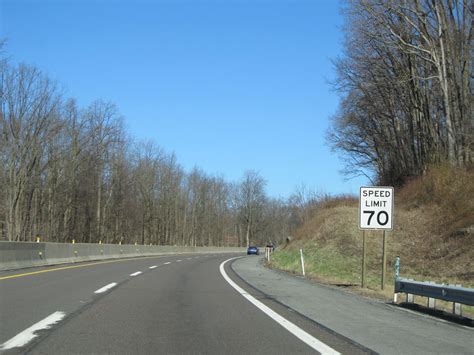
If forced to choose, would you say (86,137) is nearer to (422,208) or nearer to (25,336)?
(422,208)

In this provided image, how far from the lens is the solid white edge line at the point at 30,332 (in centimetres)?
715

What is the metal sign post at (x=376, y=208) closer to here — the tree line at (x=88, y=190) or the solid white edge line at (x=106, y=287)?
the solid white edge line at (x=106, y=287)

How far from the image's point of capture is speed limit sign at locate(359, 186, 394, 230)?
17.8 meters

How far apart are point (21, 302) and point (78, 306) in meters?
1.40

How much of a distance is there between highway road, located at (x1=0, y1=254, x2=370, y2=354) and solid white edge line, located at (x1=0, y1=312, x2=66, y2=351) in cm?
1

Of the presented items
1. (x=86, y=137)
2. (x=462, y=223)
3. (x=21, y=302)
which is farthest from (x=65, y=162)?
(x=21, y=302)

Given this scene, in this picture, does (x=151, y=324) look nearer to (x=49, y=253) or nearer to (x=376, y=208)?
(x=376, y=208)

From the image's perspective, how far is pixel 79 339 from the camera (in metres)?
7.67

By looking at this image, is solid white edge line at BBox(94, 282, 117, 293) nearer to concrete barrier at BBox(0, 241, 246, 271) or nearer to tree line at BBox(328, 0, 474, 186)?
concrete barrier at BBox(0, 241, 246, 271)

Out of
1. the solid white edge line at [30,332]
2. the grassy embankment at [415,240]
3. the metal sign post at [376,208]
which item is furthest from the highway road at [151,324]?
the grassy embankment at [415,240]

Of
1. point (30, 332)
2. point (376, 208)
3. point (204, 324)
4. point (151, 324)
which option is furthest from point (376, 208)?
point (30, 332)

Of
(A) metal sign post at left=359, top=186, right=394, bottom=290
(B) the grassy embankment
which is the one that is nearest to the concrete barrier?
(B) the grassy embankment

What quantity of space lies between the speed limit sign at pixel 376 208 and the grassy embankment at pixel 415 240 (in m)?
4.57

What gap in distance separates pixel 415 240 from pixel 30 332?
83.7 ft
